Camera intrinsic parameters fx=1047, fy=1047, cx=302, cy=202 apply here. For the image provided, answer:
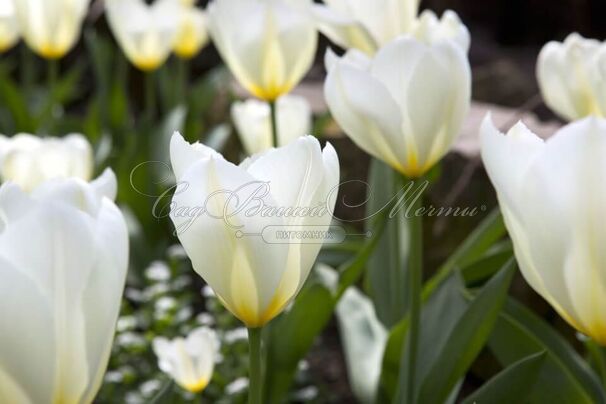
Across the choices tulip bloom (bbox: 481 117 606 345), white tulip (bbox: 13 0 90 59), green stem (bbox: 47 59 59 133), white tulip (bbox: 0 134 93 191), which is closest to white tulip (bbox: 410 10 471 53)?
tulip bloom (bbox: 481 117 606 345)

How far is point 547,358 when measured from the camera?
1.07 m

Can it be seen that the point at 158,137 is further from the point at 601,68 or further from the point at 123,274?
the point at 123,274

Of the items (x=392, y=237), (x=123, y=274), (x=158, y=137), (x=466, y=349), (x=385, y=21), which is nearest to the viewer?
(x=123, y=274)

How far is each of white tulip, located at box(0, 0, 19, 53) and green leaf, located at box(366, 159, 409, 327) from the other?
1.29 m

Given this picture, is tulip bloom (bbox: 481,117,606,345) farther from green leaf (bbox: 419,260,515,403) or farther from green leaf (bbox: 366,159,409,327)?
green leaf (bbox: 366,159,409,327)

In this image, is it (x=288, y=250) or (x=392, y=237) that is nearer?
(x=288, y=250)

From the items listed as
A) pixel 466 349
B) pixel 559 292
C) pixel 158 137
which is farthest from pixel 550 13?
pixel 559 292

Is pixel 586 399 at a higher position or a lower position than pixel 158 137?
higher

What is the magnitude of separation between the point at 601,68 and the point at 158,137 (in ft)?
5.00

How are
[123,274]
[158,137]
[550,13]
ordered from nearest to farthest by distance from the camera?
1. [123,274]
2. [158,137]
3. [550,13]

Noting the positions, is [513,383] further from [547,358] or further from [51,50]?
[51,50]

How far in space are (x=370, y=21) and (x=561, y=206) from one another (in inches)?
29.5

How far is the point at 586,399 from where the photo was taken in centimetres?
105

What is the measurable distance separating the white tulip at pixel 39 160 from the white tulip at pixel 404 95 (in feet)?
1.77
